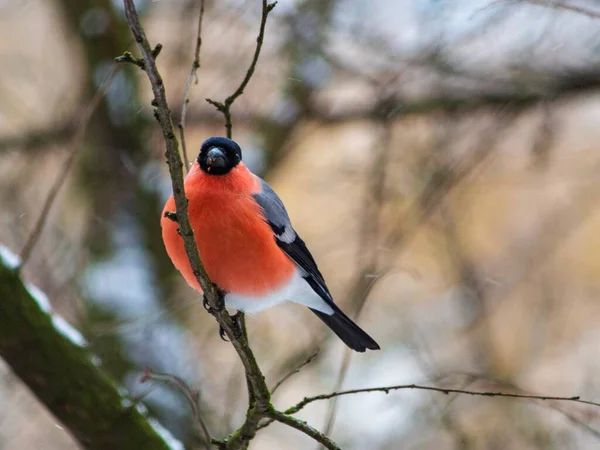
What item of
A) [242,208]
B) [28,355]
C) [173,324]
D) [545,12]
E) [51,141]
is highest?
[545,12]

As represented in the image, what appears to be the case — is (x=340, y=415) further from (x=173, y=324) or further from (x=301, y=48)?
(x=301, y=48)

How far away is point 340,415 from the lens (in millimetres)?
5832

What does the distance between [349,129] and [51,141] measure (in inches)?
93.9

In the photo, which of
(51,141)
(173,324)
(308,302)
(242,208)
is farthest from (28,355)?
(51,141)

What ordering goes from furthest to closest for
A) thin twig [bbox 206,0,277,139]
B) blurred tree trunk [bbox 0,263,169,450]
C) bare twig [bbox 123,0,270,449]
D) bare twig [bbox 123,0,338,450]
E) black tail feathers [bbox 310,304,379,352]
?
black tail feathers [bbox 310,304,379,352]
blurred tree trunk [bbox 0,263,169,450]
thin twig [bbox 206,0,277,139]
bare twig [bbox 123,0,338,450]
bare twig [bbox 123,0,270,449]

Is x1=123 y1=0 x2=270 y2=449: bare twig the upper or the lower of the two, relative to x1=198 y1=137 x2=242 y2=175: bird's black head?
lower

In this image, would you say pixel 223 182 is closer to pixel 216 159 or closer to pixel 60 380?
pixel 216 159

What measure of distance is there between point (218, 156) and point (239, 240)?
1.23 ft

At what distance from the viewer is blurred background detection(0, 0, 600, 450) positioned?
4863 millimetres

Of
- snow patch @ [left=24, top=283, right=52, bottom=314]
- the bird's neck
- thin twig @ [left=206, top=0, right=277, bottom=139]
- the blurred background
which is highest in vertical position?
the blurred background

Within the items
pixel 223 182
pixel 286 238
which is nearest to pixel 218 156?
pixel 223 182

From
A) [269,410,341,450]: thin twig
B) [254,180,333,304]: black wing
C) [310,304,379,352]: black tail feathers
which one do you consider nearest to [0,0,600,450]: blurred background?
[310,304,379,352]: black tail feathers

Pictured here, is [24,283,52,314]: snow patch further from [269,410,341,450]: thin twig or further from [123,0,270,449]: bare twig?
[269,410,341,450]: thin twig

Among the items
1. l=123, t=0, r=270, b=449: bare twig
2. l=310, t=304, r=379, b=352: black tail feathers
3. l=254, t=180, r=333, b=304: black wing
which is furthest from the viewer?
l=310, t=304, r=379, b=352: black tail feathers
